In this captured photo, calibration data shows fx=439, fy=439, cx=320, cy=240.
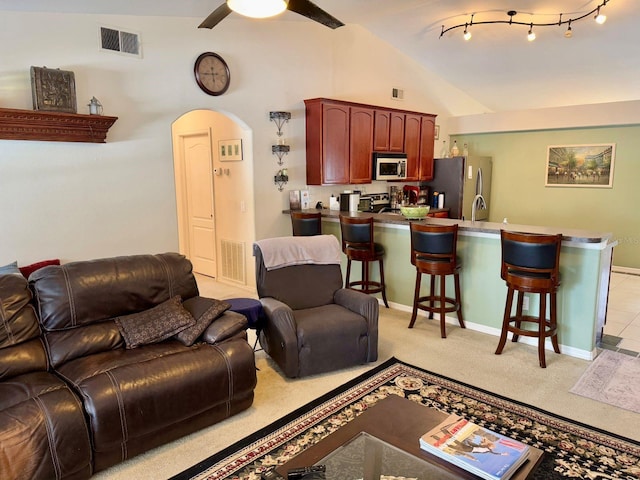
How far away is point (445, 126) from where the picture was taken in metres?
7.63

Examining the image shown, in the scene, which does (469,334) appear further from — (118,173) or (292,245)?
(118,173)

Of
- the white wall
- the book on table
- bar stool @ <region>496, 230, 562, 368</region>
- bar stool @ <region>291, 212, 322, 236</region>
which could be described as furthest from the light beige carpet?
the white wall

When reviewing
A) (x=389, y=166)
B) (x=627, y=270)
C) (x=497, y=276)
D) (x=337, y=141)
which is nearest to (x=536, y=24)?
(x=389, y=166)

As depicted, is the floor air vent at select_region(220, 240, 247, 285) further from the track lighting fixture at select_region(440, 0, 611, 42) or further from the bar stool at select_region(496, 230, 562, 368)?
the track lighting fixture at select_region(440, 0, 611, 42)

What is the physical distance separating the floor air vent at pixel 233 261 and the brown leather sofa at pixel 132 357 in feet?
8.38

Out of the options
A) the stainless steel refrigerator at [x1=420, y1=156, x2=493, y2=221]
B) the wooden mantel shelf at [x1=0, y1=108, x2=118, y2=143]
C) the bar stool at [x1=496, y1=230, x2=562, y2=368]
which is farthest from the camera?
the stainless steel refrigerator at [x1=420, y1=156, x2=493, y2=221]

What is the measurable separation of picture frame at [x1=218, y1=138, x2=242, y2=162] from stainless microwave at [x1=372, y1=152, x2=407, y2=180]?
1870 mm

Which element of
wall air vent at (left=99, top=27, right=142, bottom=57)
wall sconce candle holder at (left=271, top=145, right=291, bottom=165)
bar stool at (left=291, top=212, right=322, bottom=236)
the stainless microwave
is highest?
wall air vent at (left=99, top=27, right=142, bottom=57)

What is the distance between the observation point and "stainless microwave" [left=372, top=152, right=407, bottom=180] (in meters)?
6.05

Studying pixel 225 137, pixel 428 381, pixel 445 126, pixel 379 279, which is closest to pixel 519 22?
pixel 445 126

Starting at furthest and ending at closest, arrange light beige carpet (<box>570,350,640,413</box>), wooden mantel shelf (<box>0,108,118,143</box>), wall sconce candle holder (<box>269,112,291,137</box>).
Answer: wall sconce candle holder (<box>269,112,291,137</box>)
wooden mantel shelf (<box>0,108,118,143</box>)
light beige carpet (<box>570,350,640,413</box>)

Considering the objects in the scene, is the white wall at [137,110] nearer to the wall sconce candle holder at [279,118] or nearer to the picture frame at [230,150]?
→ the wall sconce candle holder at [279,118]

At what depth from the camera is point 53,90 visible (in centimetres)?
353

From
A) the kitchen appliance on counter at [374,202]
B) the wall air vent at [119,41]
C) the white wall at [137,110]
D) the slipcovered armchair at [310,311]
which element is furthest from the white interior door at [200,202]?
the slipcovered armchair at [310,311]
